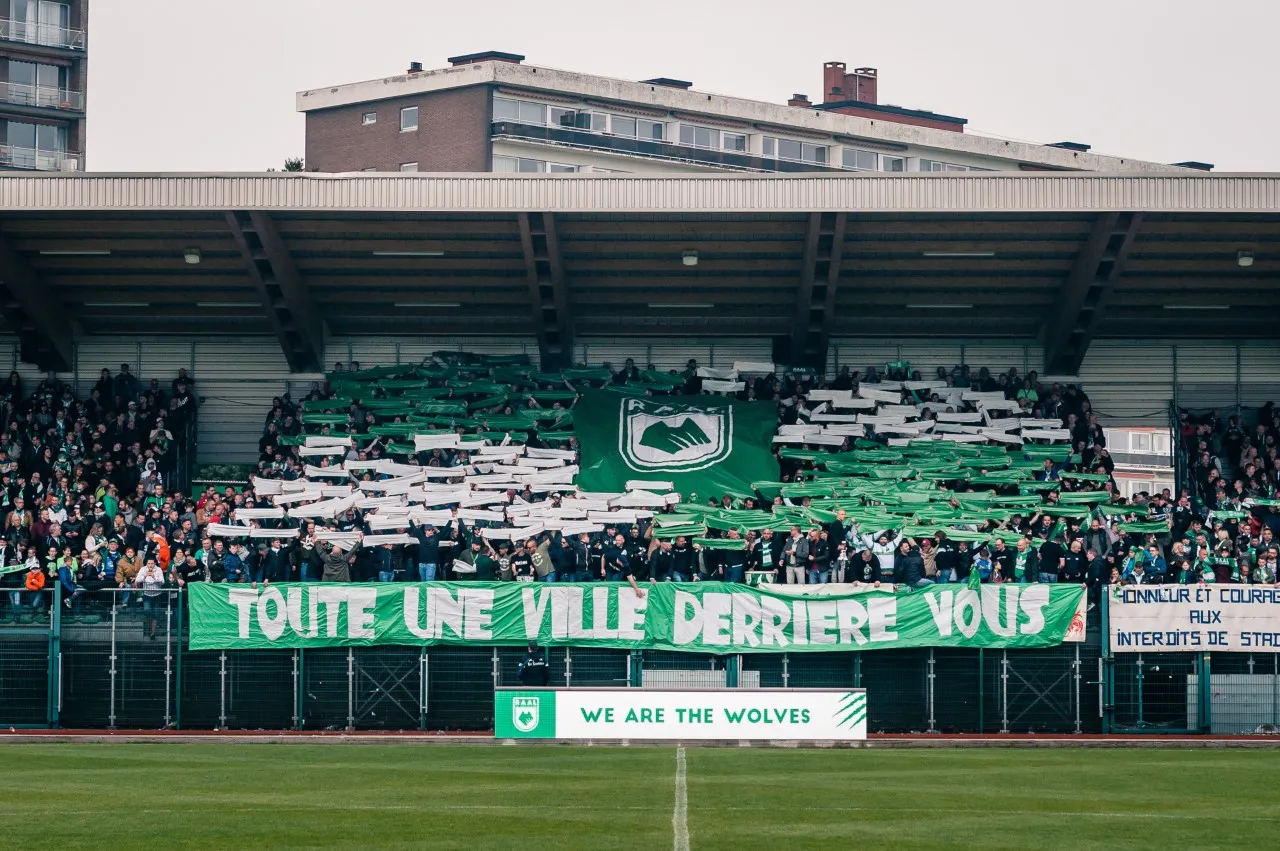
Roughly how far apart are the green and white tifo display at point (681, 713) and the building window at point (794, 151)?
78.6 metres

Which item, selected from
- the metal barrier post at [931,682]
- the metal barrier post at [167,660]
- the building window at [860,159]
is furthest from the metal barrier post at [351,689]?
the building window at [860,159]

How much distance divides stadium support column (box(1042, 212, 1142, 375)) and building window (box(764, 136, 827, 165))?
205ft

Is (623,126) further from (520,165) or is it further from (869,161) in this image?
(869,161)

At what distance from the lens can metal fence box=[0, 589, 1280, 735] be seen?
32.4 m

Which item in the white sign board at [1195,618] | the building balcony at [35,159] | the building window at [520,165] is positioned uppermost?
the building balcony at [35,159]

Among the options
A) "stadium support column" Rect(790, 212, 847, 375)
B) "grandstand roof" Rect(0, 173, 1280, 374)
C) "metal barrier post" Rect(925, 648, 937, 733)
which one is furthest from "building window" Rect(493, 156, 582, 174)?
"metal barrier post" Rect(925, 648, 937, 733)

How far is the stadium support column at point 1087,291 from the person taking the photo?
128ft

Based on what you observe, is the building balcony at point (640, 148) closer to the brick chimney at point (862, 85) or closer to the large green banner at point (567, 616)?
the brick chimney at point (862, 85)

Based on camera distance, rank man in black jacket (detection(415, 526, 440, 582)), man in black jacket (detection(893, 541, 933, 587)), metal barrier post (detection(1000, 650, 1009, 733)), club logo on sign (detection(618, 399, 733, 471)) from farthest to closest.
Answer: club logo on sign (detection(618, 399, 733, 471))
man in black jacket (detection(415, 526, 440, 582))
man in black jacket (detection(893, 541, 933, 587))
metal barrier post (detection(1000, 650, 1009, 733))

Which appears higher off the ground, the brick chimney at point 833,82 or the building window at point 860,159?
the brick chimney at point 833,82

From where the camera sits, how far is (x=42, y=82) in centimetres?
9950

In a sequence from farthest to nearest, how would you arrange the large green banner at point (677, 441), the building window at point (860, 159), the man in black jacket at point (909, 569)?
the building window at point (860, 159) < the large green banner at point (677, 441) < the man in black jacket at point (909, 569)

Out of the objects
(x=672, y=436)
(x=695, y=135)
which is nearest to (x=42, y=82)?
(x=695, y=135)

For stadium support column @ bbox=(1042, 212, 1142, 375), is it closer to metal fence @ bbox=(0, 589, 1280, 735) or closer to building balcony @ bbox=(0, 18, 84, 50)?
metal fence @ bbox=(0, 589, 1280, 735)
